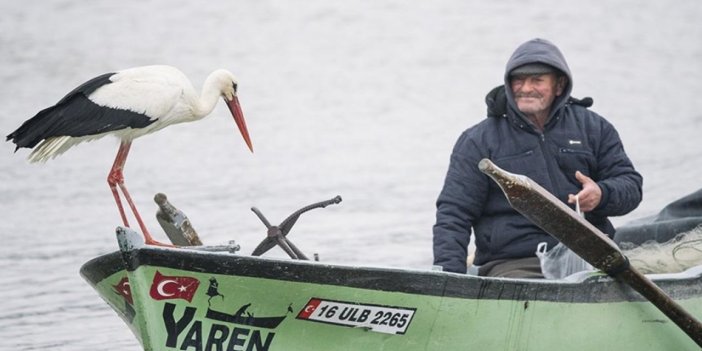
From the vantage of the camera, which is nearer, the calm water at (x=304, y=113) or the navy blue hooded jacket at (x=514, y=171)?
the navy blue hooded jacket at (x=514, y=171)

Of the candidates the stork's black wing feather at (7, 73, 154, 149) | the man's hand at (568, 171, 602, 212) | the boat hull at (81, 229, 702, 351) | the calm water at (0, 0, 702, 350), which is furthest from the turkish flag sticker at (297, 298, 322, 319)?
the calm water at (0, 0, 702, 350)

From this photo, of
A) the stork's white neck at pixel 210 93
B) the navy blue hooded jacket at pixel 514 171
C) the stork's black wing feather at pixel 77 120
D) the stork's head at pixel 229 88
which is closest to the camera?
the navy blue hooded jacket at pixel 514 171

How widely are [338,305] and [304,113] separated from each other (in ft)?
45.7

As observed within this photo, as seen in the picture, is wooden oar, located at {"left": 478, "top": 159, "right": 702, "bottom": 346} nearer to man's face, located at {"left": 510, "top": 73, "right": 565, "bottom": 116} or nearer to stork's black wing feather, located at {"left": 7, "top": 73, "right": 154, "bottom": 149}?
man's face, located at {"left": 510, "top": 73, "right": 565, "bottom": 116}

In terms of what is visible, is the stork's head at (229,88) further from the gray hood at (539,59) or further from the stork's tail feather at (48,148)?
the gray hood at (539,59)

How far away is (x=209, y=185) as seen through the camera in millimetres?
15312

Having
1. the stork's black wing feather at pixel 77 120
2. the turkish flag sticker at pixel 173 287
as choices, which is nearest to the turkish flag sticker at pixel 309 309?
the turkish flag sticker at pixel 173 287

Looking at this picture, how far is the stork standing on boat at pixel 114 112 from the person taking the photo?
816cm

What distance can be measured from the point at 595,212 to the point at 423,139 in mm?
11307

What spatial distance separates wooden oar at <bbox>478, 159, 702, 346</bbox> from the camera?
6.22 m

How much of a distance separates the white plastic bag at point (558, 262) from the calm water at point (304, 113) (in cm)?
310

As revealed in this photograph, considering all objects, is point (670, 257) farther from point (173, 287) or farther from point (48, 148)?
point (48, 148)

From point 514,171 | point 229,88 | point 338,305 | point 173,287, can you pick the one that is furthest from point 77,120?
point 338,305

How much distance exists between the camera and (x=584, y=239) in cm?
640
